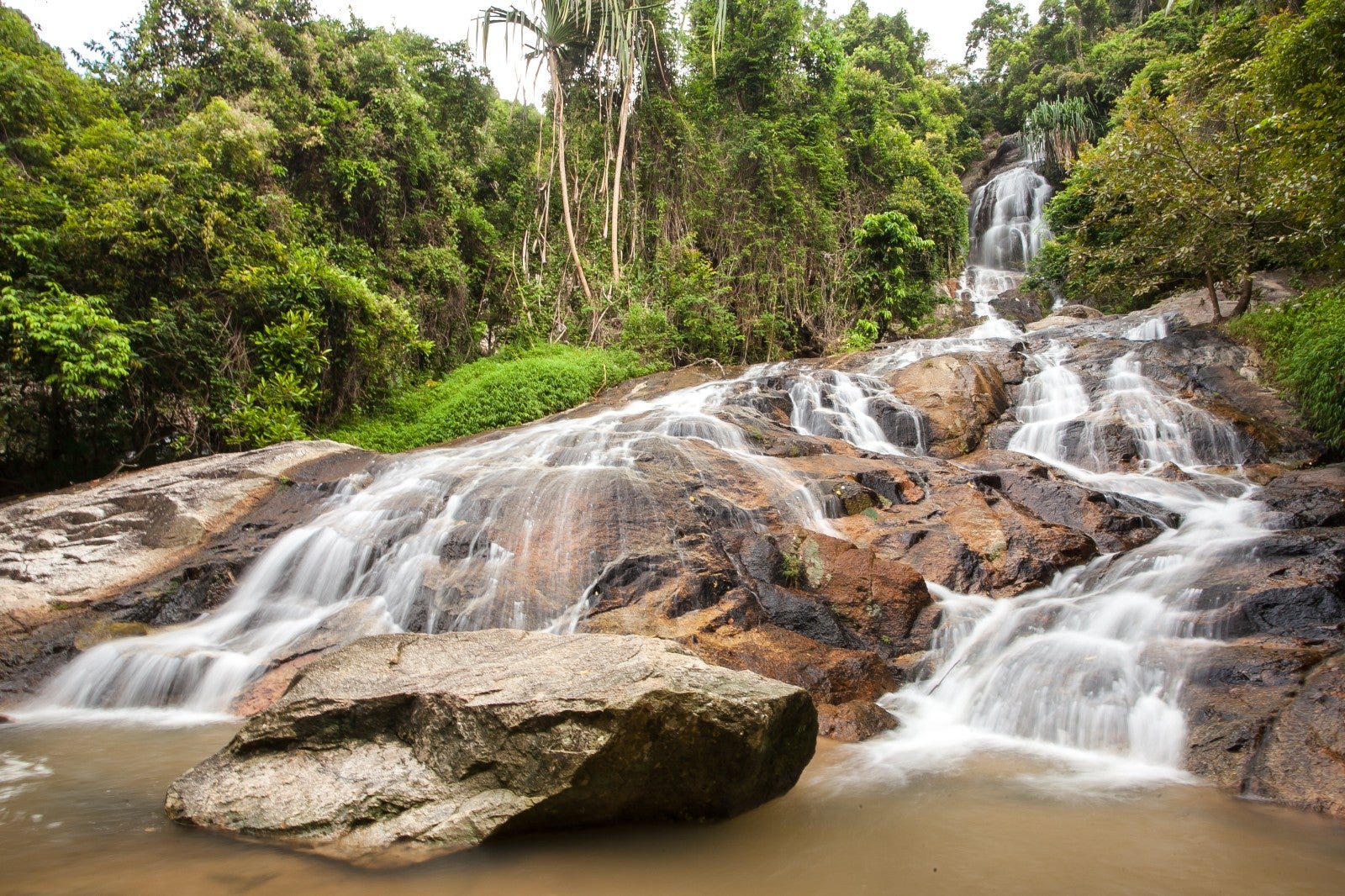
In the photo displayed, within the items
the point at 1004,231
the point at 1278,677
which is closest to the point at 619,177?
the point at 1004,231

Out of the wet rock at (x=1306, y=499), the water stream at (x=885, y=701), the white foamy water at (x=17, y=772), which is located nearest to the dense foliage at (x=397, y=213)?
the water stream at (x=885, y=701)

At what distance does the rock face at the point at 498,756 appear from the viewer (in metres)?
3.25

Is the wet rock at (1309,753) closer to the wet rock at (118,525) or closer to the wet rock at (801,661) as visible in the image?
the wet rock at (801,661)

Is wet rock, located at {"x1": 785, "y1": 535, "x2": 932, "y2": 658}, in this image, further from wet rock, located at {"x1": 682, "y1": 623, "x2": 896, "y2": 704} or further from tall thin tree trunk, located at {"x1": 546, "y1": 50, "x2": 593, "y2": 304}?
tall thin tree trunk, located at {"x1": 546, "y1": 50, "x2": 593, "y2": 304}

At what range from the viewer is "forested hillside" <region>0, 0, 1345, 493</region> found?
Answer: 982cm

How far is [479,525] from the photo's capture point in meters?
7.25

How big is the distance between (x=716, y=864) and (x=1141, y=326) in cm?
1548

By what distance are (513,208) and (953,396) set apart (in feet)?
41.5

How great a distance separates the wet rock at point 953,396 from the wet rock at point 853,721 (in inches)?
246

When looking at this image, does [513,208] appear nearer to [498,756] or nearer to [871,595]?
[871,595]

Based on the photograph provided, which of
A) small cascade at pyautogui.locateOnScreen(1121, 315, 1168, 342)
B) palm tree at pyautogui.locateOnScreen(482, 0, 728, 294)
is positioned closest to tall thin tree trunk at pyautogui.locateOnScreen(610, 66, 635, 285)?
palm tree at pyautogui.locateOnScreen(482, 0, 728, 294)

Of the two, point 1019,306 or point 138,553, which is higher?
point 1019,306

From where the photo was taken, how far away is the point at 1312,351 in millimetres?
9961

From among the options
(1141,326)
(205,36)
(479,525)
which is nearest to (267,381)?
(479,525)
